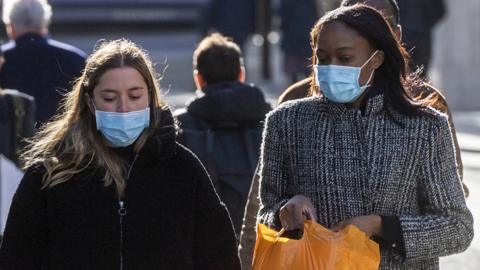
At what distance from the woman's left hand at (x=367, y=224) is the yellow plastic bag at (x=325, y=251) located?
0.22 feet

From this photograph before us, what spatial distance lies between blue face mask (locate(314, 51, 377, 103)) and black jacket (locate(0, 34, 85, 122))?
3406mm

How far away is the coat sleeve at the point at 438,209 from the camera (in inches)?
158

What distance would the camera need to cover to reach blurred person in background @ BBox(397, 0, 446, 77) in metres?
10.2

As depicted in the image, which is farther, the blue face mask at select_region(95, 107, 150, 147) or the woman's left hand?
the blue face mask at select_region(95, 107, 150, 147)

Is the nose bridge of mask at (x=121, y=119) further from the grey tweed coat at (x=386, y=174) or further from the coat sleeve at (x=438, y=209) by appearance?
the coat sleeve at (x=438, y=209)

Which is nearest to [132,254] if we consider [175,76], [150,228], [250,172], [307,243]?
[150,228]

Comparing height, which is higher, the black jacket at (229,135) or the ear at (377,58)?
the ear at (377,58)

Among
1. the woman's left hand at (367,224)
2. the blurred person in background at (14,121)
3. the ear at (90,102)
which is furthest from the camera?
the blurred person in background at (14,121)

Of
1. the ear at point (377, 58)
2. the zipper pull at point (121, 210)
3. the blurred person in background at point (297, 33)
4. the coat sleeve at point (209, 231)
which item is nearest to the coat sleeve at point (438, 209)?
the ear at point (377, 58)

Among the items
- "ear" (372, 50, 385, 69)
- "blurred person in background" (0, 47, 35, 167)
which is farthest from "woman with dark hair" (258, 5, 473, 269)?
"blurred person in background" (0, 47, 35, 167)

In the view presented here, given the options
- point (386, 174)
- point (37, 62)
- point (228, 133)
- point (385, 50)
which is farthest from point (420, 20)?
point (386, 174)

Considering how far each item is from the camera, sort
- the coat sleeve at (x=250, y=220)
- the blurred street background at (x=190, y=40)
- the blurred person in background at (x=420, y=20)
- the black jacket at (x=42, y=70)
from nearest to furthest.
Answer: the coat sleeve at (x=250, y=220)
the black jacket at (x=42, y=70)
the blurred person in background at (x=420, y=20)
the blurred street background at (x=190, y=40)

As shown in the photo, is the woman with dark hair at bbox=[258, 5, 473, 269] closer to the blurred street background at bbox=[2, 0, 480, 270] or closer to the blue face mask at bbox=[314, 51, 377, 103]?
the blue face mask at bbox=[314, 51, 377, 103]

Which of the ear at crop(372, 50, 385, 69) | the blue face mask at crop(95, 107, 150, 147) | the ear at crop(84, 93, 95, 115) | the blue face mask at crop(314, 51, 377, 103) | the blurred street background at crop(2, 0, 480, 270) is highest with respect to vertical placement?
the ear at crop(372, 50, 385, 69)
